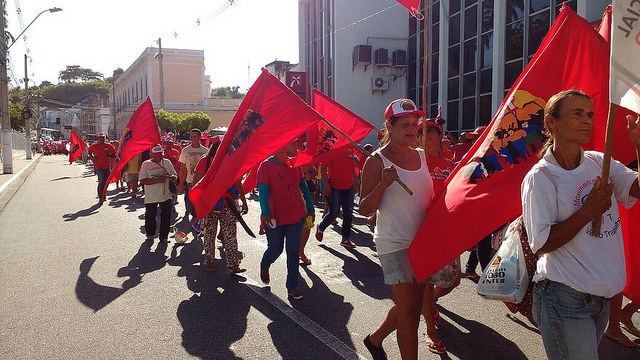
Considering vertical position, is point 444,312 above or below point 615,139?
below

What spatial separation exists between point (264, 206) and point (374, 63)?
21149mm

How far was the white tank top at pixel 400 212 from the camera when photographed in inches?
138

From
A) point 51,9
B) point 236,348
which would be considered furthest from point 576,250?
point 51,9

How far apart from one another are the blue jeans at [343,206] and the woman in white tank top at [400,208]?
16.8 feet

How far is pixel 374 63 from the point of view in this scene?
1022 inches

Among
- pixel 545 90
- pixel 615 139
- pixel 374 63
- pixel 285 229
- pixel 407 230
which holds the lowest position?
pixel 285 229

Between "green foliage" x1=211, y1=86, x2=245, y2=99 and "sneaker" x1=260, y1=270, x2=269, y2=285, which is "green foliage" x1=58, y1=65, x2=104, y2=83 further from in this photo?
"sneaker" x1=260, y1=270, x2=269, y2=285

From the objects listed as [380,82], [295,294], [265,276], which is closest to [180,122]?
[380,82]

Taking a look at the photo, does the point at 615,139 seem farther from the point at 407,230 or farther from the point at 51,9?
the point at 51,9

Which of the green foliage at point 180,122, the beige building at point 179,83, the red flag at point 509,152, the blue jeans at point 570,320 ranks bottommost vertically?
the blue jeans at point 570,320

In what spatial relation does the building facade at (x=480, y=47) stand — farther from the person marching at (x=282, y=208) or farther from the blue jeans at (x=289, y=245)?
the blue jeans at (x=289, y=245)

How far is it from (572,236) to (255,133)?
3.61m

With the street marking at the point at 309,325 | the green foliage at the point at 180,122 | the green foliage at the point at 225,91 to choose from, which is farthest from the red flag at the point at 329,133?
the green foliage at the point at 225,91

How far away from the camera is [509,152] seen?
3564mm
